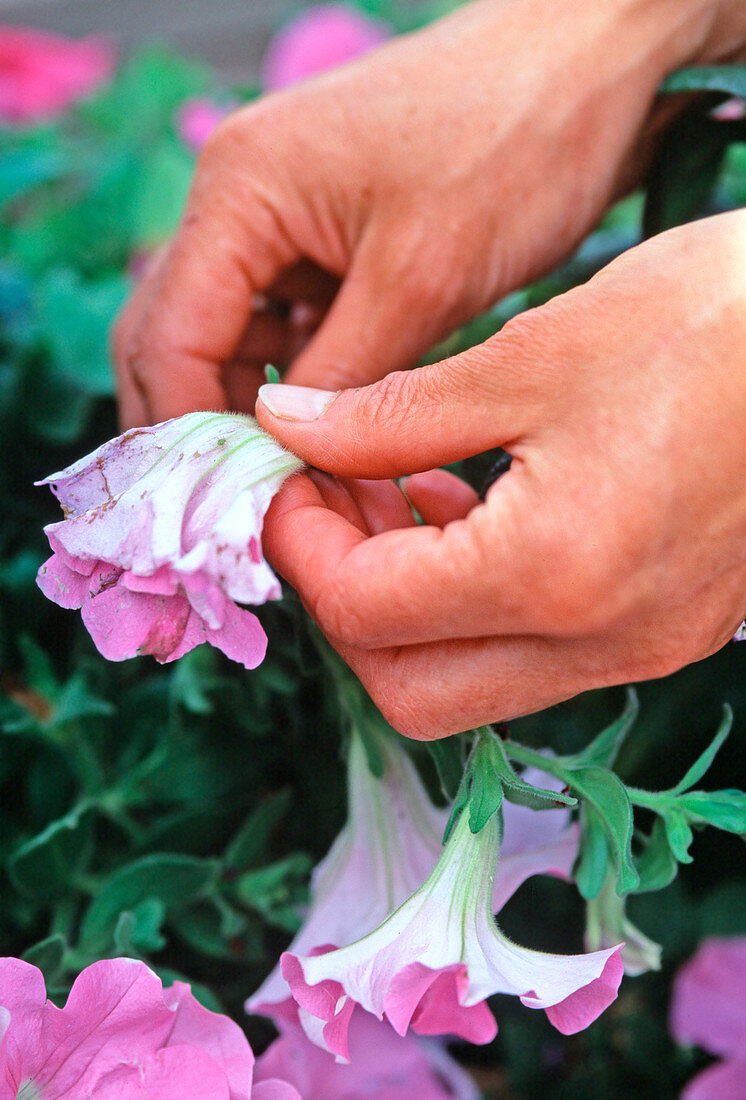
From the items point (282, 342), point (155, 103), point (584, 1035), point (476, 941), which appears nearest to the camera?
point (476, 941)

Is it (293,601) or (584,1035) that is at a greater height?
(293,601)

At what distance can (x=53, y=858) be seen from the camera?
59 cm

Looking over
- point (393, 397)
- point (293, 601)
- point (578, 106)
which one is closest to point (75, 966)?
point (293, 601)

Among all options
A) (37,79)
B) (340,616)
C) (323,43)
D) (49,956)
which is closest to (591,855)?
(340,616)

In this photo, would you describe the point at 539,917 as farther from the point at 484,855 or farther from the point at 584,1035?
the point at 484,855

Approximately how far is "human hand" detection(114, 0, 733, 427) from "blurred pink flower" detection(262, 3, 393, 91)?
66 cm

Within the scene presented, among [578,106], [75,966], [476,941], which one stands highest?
[578,106]

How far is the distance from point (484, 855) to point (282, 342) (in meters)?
0.52

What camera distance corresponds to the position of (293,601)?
515 millimetres

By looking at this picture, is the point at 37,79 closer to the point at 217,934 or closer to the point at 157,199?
the point at 157,199

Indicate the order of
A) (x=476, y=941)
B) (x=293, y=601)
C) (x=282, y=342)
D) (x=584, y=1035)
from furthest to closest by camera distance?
1. (x=282, y=342)
2. (x=584, y=1035)
3. (x=293, y=601)
4. (x=476, y=941)

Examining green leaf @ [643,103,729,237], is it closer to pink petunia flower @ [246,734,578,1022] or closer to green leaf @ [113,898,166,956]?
pink petunia flower @ [246,734,578,1022]

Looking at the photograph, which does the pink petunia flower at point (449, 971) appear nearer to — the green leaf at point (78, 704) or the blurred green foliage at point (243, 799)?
the blurred green foliage at point (243, 799)

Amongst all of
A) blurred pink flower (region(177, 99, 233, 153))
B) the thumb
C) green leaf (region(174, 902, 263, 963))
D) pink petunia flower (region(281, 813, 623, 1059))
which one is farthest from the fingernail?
blurred pink flower (region(177, 99, 233, 153))
